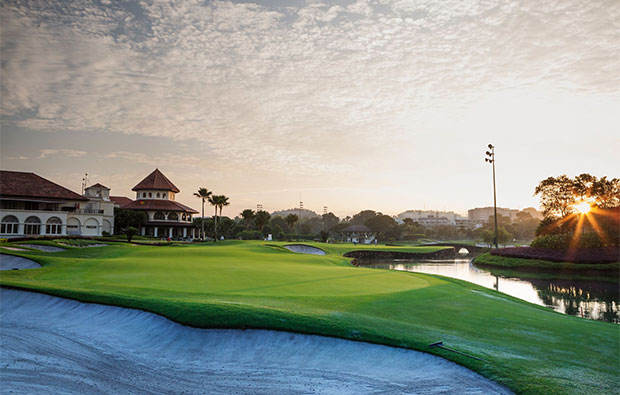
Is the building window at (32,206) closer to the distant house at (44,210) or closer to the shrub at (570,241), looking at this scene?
the distant house at (44,210)

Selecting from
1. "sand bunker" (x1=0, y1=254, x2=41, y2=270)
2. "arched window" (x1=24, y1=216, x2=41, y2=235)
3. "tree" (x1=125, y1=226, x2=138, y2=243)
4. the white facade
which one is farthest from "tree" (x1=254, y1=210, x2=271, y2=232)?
"sand bunker" (x1=0, y1=254, x2=41, y2=270)

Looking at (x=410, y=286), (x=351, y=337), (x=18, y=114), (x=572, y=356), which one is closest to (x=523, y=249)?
(x=410, y=286)

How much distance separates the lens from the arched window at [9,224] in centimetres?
5731

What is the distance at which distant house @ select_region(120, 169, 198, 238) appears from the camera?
261 feet

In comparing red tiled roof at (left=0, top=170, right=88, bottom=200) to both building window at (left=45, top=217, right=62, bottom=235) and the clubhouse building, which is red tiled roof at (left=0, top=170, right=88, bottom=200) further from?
the clubhouse building

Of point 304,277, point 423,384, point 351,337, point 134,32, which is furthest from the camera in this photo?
point 134,32

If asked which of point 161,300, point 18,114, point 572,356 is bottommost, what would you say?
→ point 572,356

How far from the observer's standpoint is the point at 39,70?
22094mm

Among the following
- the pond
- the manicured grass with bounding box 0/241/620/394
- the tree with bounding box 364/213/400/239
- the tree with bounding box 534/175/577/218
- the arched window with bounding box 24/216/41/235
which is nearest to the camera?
the manicured grass with bounding box 0/241/620/394

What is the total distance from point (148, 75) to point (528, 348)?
2594 cm

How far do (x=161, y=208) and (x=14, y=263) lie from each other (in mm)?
54935

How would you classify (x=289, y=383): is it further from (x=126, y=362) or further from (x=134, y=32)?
(x=134, y=32)

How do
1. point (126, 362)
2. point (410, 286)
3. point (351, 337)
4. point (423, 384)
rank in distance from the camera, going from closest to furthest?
point (423, 384) < point (126, 362) < point (351, 337) < point (410, 286)

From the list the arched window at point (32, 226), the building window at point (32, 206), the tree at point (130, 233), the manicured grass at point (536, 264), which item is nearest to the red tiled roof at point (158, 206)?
the tree at point (130, 233)
